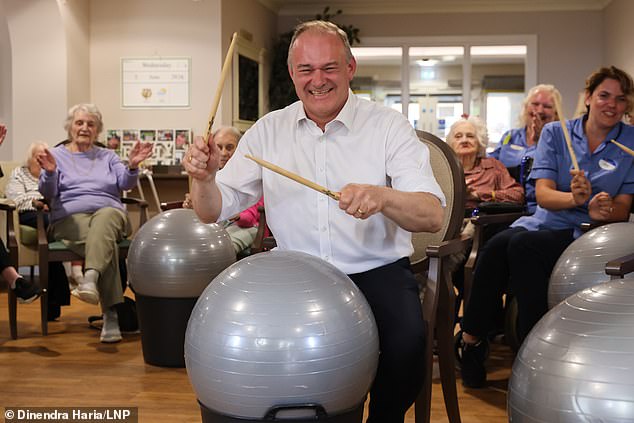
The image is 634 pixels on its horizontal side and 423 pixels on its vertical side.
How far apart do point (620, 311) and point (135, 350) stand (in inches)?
116

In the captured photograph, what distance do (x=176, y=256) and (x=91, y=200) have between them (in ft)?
4.21

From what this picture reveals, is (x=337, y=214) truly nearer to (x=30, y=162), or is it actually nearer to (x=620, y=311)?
(x=620, y=311)

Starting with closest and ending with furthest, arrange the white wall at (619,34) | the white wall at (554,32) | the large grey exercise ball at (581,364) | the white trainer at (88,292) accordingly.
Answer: the large grey exercise ball at (581,364), the white trainer at (88,292), the white wall at (619,34), the white wall at (554,32)

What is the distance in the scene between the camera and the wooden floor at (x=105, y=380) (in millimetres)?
2855

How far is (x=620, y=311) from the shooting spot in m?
1.28

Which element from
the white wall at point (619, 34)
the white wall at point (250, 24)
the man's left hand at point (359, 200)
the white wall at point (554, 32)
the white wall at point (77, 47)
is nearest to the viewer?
the man's left hand at point (359, 200)

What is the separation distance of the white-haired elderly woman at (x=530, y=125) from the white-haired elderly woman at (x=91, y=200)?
6.48 feet

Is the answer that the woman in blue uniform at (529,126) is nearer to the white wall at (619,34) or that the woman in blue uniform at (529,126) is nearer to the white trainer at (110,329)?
the white trainer at (110,329)

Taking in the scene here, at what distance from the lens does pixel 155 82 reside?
742 cm

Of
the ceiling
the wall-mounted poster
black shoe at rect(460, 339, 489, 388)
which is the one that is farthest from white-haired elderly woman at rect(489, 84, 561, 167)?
the ceiling

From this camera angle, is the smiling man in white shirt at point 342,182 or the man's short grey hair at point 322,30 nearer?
the smiling man in white shirt at point 342,182

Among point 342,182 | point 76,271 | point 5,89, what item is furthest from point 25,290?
point 5,89

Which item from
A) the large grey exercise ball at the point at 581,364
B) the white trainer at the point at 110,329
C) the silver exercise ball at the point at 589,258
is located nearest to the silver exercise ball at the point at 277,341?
the large grey exercise ball at the point at 581,364

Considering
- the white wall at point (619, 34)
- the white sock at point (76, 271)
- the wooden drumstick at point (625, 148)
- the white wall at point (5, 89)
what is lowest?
the white sock at point (76, 271)
